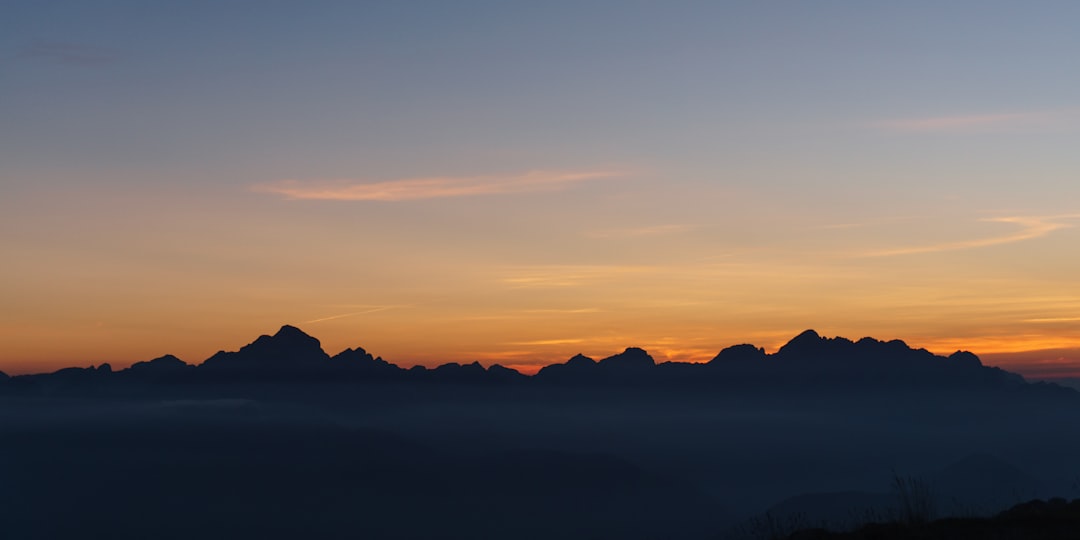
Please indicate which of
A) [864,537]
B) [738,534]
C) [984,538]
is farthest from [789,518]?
[984,538]

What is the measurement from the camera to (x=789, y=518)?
70.7ft

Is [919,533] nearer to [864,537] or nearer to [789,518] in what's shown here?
[864,537]

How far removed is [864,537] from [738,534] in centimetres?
342

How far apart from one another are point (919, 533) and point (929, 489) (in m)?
2.26

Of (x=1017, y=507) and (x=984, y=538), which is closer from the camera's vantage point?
(x=984, y=538)

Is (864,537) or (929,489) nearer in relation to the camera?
(864,537)

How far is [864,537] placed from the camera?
1869 centimetres

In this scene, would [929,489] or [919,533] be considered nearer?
[919,533]

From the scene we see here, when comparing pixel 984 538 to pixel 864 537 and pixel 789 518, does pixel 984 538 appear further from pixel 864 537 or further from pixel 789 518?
pixel 789 518

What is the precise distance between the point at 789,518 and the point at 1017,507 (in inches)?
203

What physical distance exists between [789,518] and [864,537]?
299cm

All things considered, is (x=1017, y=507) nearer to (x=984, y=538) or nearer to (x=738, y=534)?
(x=984, y=538)

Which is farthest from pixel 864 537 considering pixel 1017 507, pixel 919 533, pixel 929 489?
pixel 1017 507

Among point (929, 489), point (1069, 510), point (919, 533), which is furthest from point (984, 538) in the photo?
point (1069, 510)
